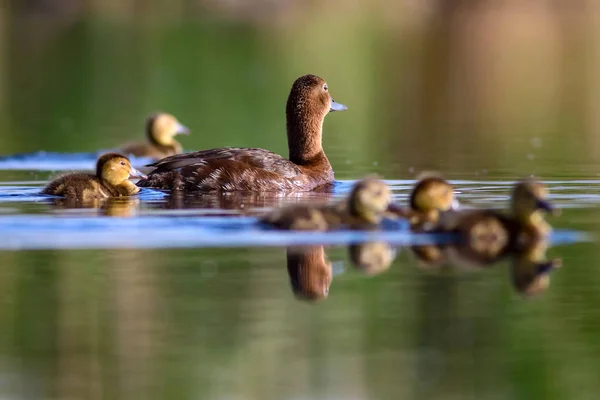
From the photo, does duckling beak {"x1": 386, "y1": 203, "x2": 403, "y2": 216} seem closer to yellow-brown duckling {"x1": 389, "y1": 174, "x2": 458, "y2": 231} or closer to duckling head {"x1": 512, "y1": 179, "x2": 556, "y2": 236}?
yellow-brown duckling {"x1": 389, "y1": 174, "x2": 458, "y2": 231}

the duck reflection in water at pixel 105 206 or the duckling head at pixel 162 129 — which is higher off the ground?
the duckling head at pixel 162 129

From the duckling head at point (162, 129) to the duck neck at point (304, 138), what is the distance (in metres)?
5.07

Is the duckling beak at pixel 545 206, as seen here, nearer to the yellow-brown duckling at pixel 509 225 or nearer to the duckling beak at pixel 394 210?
the yellow-brown duckling at pixel 509 225

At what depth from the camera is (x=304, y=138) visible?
14.2 meters

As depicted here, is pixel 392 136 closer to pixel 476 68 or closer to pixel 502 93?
pixel 502 93

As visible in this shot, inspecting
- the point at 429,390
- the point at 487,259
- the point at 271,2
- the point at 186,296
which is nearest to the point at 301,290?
the point at 186,296

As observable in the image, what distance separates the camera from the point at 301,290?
26.9ft

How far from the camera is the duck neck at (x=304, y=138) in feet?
46.3

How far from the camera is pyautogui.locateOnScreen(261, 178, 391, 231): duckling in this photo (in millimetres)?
9914

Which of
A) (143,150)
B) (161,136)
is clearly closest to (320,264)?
(143,150)

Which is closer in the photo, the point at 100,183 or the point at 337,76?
the point at 100,183

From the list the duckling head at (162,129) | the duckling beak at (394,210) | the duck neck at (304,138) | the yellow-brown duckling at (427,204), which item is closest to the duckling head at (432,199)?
the yellow-brown duckling at (427,204)

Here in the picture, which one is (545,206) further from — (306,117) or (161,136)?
(161,136)

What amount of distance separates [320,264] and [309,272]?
25 centimetres
